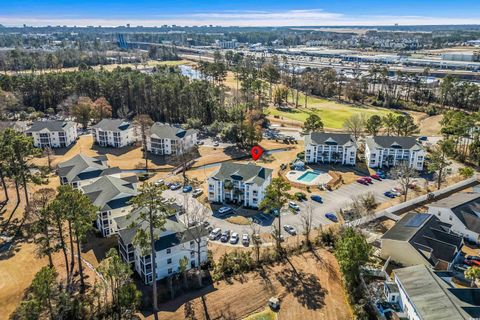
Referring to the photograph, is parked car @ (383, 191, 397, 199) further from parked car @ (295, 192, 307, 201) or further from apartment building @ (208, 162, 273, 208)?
apartment building @ (208, 162, 273, 208)

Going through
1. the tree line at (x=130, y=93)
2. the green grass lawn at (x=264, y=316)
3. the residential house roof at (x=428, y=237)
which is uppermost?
the tree line at (x=130, y=93)

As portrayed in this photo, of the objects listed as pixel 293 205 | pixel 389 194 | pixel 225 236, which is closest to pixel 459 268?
pixel 389 194

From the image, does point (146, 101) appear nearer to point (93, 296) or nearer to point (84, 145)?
point (84, 145)

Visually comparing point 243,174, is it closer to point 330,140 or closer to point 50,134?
point 330,140

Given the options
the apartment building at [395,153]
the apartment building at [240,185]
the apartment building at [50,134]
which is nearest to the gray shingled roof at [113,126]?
the apartment building at [50,134]

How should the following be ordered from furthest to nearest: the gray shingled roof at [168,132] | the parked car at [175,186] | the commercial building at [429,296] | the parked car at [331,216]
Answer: the gray shingled roof at [168,132] → the parked car at [175,186] → the parked car at [331,216] → the commercial building at [429,296]

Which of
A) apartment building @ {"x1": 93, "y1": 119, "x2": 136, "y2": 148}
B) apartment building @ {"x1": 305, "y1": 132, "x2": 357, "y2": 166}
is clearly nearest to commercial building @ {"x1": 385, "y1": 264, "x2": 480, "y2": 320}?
apartment building @ {"x1": 305, "y1": 132, "x2": 357, "y2": 166}

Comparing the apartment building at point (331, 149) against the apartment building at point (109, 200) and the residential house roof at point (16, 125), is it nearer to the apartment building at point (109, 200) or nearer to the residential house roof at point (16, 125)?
the apartment building at point (109, 200)
